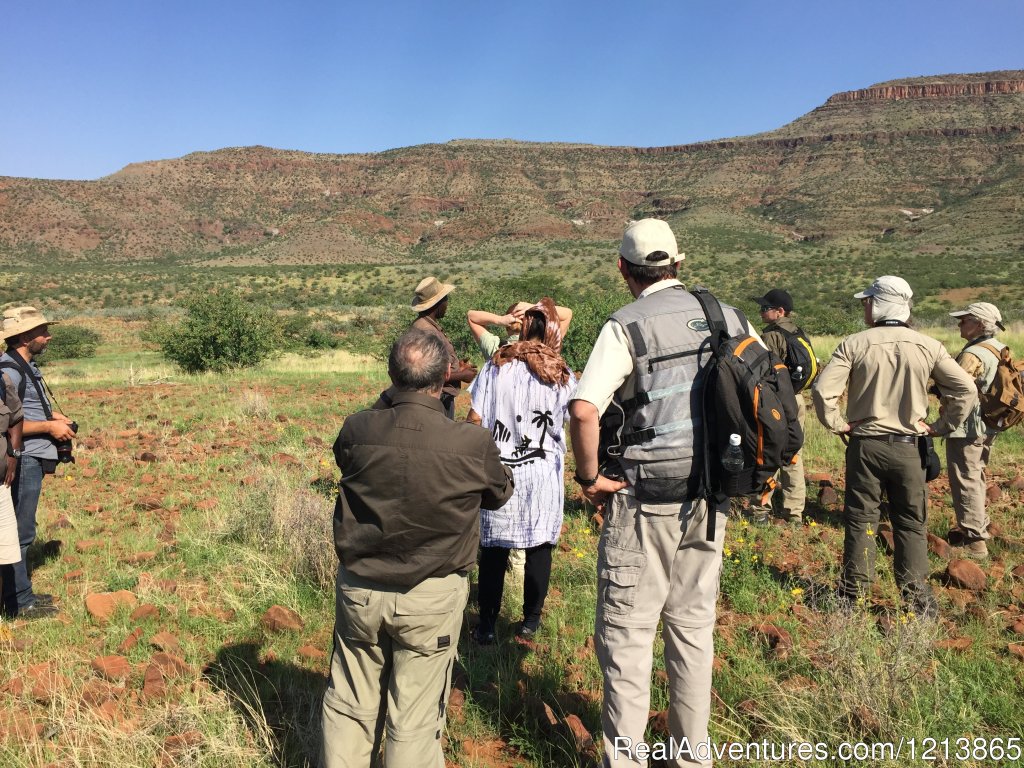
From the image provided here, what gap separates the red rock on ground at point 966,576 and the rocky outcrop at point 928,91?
4650 inches

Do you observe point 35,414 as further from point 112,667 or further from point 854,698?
point 854,698

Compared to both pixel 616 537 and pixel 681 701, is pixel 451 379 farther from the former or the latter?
pixel 681 701

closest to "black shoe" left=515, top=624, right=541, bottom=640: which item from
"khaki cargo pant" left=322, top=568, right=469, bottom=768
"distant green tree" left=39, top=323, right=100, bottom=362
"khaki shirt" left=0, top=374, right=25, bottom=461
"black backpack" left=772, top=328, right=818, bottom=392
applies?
"khaki cargo pant" left=322, top=568, right=469, bottom=768

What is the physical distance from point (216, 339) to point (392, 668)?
18.0 meters

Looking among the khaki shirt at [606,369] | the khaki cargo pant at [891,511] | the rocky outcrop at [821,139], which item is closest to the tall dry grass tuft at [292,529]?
the khaki shirt at [606,369]

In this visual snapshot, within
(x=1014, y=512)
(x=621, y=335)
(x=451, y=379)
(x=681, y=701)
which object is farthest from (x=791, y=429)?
(x=1014, y=512)

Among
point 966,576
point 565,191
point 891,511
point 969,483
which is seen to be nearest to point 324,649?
point 891,511

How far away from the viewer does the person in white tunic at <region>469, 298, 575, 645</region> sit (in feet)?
11.7

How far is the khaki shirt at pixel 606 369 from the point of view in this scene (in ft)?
7.64

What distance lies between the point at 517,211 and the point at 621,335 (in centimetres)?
9084

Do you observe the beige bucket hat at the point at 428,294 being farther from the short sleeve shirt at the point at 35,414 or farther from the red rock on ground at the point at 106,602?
the red rock on ground at the point at 106,602

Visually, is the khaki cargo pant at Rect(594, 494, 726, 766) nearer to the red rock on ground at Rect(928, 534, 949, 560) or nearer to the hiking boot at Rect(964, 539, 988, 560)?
the red rock on ground at Rect(928, 534, 949, 560)

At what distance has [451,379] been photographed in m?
4.20

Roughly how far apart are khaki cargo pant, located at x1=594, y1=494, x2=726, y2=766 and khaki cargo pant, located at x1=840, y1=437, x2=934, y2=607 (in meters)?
1.95
